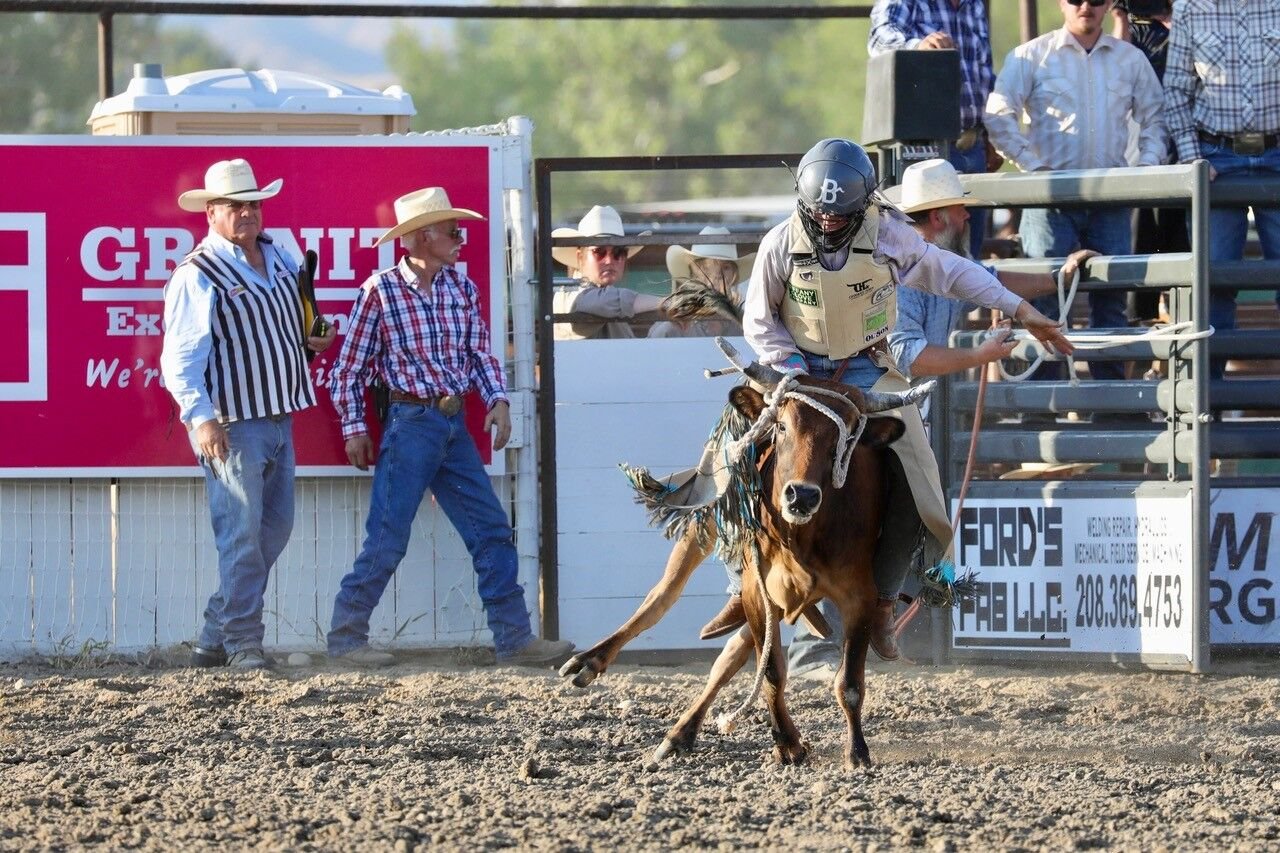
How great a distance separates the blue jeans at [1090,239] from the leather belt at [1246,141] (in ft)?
1.78

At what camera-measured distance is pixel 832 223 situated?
21.4 ft

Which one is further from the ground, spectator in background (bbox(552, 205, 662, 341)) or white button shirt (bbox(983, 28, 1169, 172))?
white button shirt (bbox(983, 28, 1169, 172))

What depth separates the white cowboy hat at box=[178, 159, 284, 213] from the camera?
8664mm

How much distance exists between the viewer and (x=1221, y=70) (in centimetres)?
902

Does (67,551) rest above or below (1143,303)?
below

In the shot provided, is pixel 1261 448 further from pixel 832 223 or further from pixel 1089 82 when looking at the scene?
pixel 832 223

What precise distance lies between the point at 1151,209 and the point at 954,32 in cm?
130

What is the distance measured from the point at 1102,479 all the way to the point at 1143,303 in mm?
1517

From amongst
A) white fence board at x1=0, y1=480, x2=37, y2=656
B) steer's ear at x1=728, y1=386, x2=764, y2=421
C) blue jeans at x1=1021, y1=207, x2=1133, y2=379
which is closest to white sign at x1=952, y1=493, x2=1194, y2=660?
blue jeans at x1=1021, y1=207, x2=1133, y2=379

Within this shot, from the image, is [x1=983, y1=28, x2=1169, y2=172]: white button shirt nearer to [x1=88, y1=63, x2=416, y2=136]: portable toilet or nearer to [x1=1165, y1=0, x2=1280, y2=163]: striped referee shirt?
[x1=1165, y1=0, x2=1280, y2=163]: striped referee shirt

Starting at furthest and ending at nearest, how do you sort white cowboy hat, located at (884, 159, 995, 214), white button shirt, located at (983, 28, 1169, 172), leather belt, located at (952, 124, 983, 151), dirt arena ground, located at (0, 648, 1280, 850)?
leather belt, located at (952, 124, 983, 151) < white button shirt, located at (983, 28, 1169, 172) < white cowboy hat, located at (884, 159, 995, 214) < dirt arena ground, located at (0, 648, 1280, 850)

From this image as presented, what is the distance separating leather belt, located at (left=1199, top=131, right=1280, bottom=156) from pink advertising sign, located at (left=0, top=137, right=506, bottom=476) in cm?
377

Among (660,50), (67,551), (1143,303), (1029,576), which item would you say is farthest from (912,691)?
(660,50)

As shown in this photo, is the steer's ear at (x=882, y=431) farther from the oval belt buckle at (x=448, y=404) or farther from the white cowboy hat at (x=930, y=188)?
the oval belt buckle at (x=448, y=404)
